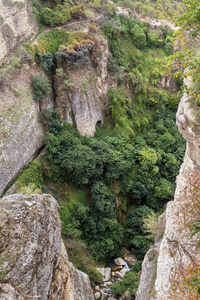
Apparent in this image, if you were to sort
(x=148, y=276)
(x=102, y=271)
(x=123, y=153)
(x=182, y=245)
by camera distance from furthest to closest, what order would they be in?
(x=123, y=153), (x=102, y=271), (x=148, y=276), (x=182, y=245)

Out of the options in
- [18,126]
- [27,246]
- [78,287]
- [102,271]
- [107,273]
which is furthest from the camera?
[18,126]

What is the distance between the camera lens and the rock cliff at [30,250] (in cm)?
712

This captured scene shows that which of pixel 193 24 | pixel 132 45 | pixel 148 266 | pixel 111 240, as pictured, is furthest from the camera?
pixel 132 45

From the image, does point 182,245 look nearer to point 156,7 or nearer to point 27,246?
point 27,246

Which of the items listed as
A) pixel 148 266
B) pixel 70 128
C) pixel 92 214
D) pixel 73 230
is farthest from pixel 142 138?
pixel 148 266

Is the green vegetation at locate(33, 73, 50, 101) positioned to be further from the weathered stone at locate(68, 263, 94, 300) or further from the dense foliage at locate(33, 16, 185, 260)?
the weathered stone at locate(68, 263, 94, 300)

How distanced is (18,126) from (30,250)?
13.2 metres

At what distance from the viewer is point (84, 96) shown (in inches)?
960

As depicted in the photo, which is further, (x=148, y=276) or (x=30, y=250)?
(x=148, y=276)

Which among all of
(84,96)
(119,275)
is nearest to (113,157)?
(84,96)

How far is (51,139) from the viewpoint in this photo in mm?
20219

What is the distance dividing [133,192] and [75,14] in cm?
2499

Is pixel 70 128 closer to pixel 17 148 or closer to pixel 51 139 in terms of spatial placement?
pixel 51 139

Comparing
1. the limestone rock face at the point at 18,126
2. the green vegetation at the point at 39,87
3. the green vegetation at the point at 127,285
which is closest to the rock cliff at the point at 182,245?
the green vegetation at the point at 127,285
